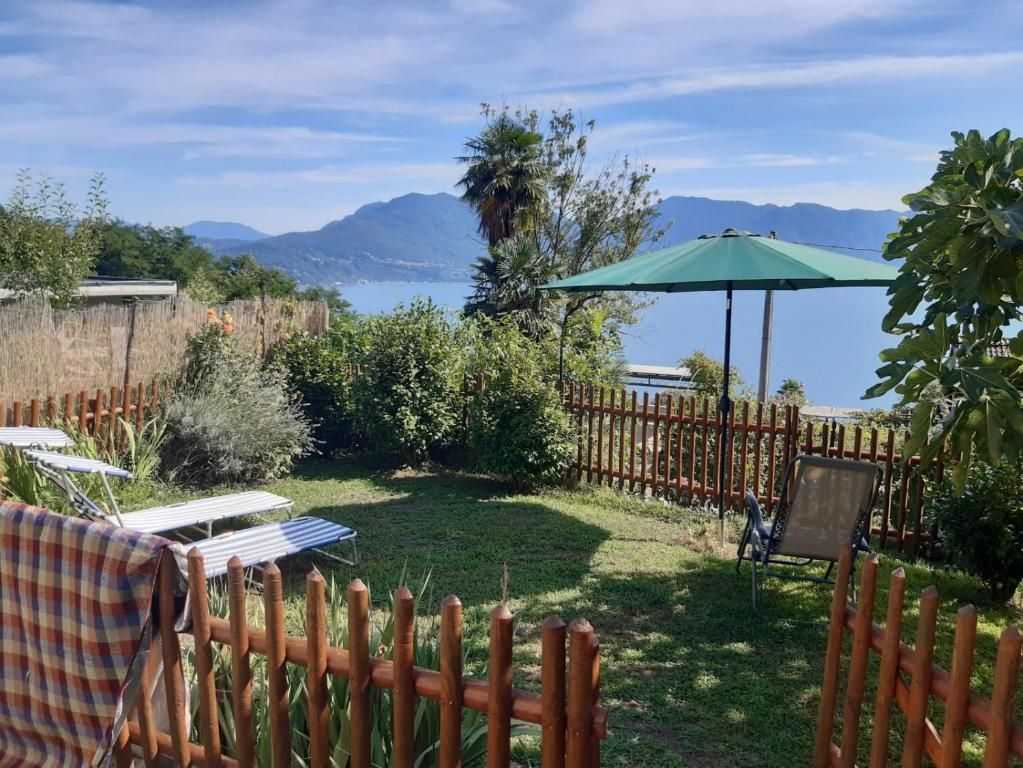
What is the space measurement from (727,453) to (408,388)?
12.3 feet

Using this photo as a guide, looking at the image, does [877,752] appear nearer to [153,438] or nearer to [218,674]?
[218,674]

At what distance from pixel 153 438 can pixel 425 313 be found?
3404 mm

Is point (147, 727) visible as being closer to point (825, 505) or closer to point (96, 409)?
point (825, 505)

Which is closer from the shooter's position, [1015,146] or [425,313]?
[1015,146]

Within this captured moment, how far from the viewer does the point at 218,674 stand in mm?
3127

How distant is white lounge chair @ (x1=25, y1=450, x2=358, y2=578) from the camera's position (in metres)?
5.18

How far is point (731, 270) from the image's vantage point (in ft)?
20.4

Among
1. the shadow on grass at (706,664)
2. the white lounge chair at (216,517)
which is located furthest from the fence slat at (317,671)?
the white lounge chair at (216,517)

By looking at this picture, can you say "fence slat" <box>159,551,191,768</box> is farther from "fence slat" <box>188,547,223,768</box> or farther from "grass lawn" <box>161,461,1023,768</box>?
"grass lawn" <box>161,461,1023,768</box>

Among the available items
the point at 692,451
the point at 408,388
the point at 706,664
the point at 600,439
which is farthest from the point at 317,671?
the point at 408,388

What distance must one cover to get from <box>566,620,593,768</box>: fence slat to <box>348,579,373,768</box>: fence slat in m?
0.61

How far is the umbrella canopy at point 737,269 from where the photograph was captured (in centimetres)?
616

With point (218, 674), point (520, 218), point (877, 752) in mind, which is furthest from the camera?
point (520, 218)

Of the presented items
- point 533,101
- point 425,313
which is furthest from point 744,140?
point 425,313
